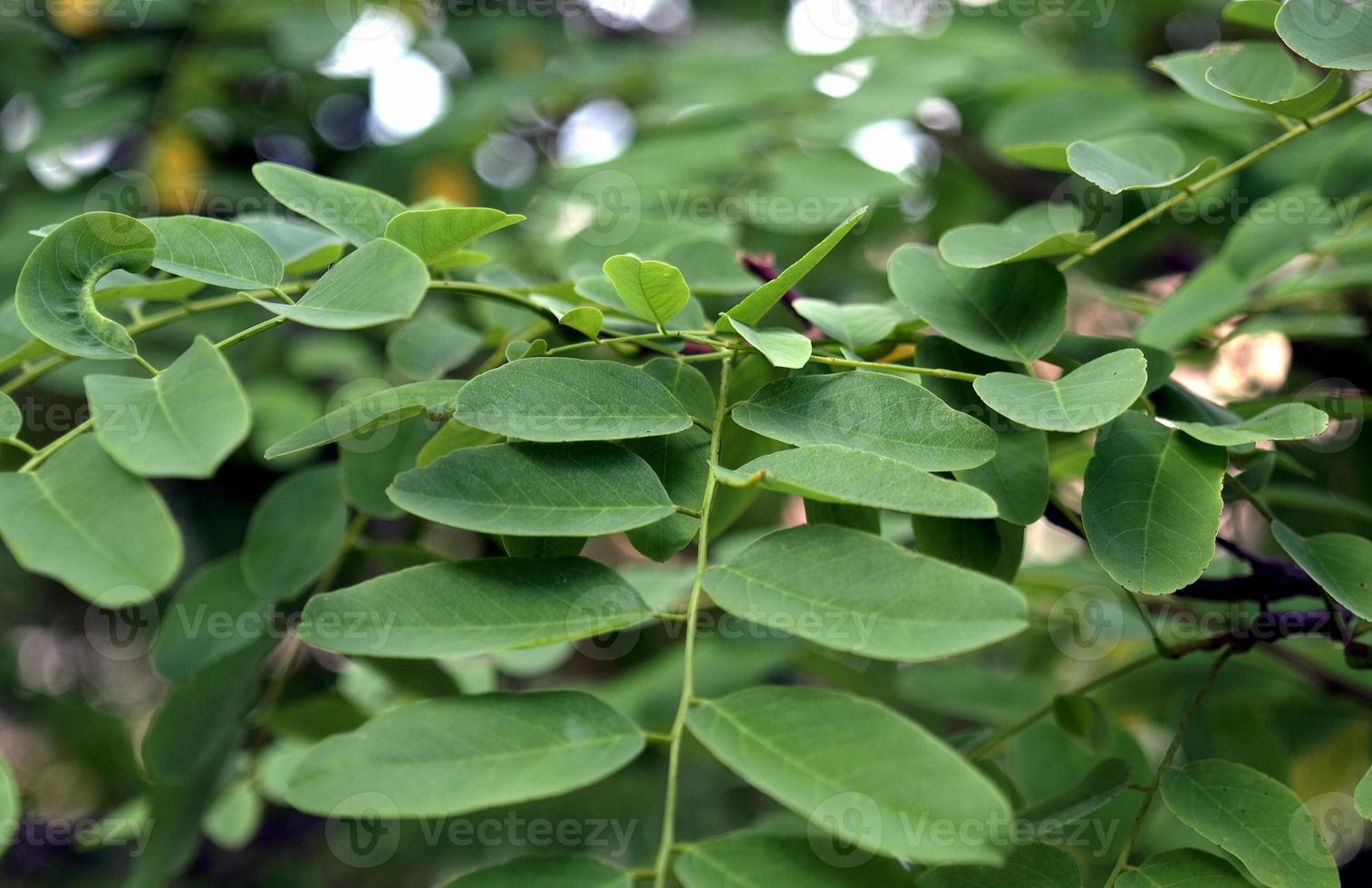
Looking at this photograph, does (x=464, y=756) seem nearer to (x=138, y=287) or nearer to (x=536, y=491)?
(x=536, y=491)

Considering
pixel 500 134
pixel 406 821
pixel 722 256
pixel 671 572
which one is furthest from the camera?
pixel 500 134

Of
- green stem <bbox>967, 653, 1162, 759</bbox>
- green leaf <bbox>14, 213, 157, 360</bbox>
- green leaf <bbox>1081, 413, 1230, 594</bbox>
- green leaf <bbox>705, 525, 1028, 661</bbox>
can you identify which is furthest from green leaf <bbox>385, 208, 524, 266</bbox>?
green stem <bbox>967, 653, 1162, 759</bbox>

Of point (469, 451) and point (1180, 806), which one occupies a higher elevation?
point (469, 451)

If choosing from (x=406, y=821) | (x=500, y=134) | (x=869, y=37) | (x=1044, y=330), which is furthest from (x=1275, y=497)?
(x=500, y=134)

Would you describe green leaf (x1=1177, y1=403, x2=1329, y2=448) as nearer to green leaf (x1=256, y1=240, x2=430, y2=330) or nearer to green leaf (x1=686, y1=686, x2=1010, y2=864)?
green leaf (x1=686, y1=686, x2=1010, y2=864)

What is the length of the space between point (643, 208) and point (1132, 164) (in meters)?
0.64

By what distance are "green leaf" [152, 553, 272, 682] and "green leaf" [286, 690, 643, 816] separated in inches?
12.6

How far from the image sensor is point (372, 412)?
529 mm

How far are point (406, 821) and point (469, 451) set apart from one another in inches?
37.7

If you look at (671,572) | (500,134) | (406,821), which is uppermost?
(500,134)

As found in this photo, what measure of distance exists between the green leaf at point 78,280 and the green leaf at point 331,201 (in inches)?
3.6

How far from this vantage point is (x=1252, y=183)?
115 cm

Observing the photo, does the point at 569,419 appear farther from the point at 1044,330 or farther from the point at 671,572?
the point at 671,572

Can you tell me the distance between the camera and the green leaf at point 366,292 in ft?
1.63
